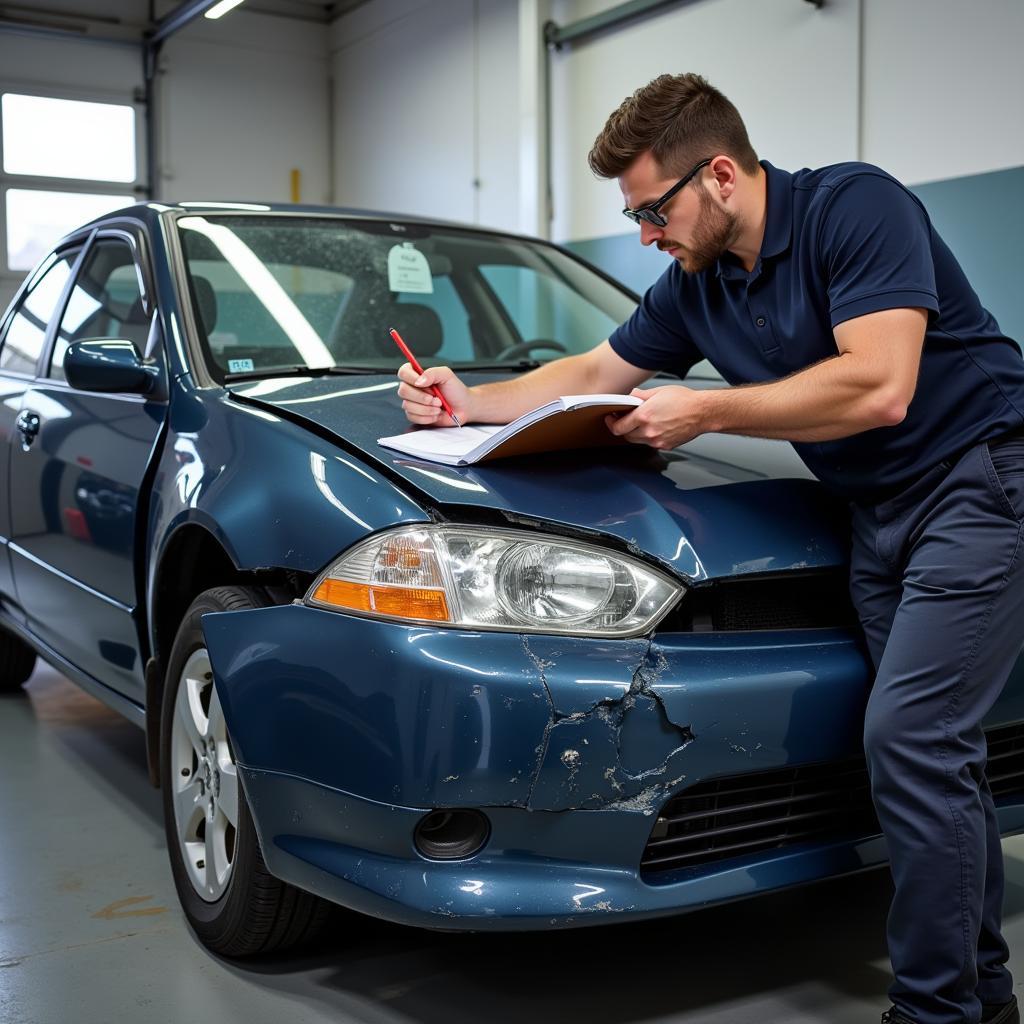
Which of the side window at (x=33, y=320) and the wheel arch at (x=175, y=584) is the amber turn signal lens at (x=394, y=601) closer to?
the wheel arch at (x=175, y=584)

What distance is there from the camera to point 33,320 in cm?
346

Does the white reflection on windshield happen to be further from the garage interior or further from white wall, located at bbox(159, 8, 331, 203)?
white wall, located at bbox(159, 8, 331, 203)

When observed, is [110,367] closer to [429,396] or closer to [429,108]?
[429,396]

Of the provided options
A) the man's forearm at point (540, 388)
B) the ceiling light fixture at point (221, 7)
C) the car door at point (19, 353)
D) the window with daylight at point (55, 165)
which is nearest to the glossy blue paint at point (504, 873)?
the man's forearm at point (540, 388)

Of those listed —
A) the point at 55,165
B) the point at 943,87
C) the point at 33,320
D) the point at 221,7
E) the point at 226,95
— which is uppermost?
the point at 221,7

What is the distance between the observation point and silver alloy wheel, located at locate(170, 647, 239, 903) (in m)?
1.99

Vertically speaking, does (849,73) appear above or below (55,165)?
below

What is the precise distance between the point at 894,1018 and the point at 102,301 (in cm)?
236

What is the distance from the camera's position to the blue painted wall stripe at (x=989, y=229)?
5582 millimetres

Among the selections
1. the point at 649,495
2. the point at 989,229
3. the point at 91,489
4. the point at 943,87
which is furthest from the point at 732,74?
the point at 649,495

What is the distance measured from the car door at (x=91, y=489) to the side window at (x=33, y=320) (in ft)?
0.45

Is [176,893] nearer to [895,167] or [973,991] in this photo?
[973,991]

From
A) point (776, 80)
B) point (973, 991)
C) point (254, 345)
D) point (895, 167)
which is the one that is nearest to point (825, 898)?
point (973, 991)

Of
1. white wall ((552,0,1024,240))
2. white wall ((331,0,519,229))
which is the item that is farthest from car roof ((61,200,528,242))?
white wall ((331,0,519,229))
